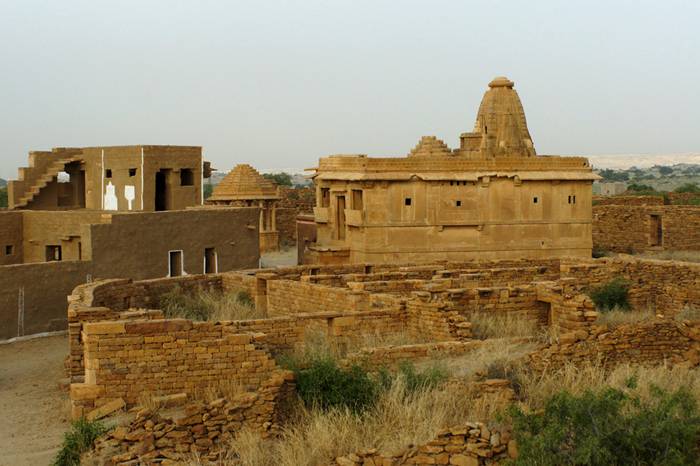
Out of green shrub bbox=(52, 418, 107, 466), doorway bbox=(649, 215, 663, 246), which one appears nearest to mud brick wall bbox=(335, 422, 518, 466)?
green shrub bbox=(52, 418, 107, 466)

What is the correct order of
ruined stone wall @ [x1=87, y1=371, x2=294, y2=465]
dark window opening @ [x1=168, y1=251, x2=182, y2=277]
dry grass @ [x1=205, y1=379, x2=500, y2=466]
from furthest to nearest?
1. dark window opening @ [x1=168, y1=251, x2=182, y2=277]
2. ruined stone wall @ [x1=87, y1=371, x2=294, y2=465]
3. dry grass @ [x1=205, y1=379, x2=500, y2=466]

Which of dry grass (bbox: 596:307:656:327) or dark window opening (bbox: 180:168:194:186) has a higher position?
dark window opening (bbox: 180:168:194:186)

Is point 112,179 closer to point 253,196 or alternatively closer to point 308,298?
point 253,196

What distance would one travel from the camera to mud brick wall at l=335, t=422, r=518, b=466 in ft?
30.8

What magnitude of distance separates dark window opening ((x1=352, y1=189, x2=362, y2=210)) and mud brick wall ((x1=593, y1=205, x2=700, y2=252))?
1127 centimetres

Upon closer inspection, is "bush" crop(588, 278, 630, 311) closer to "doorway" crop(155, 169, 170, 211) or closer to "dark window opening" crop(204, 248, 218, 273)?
"dark window opening" crop(204, 248, 218, 273)

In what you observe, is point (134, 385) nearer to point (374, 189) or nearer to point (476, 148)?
point (374, 189)

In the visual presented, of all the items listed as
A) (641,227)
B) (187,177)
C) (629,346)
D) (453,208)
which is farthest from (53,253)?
(641,227)

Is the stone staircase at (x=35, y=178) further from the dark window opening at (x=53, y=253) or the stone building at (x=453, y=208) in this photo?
the stone building at (x=453, y=208)

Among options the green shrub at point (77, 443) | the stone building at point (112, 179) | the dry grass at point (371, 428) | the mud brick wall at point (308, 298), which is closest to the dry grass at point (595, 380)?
the dry grass at point (371, 428)

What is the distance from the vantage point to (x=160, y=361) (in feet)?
40.8

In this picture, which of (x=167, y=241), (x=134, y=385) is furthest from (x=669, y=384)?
(x=167, y=241)

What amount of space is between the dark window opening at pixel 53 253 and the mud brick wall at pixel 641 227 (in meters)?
18.0

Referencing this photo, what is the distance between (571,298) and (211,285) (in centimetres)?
698
